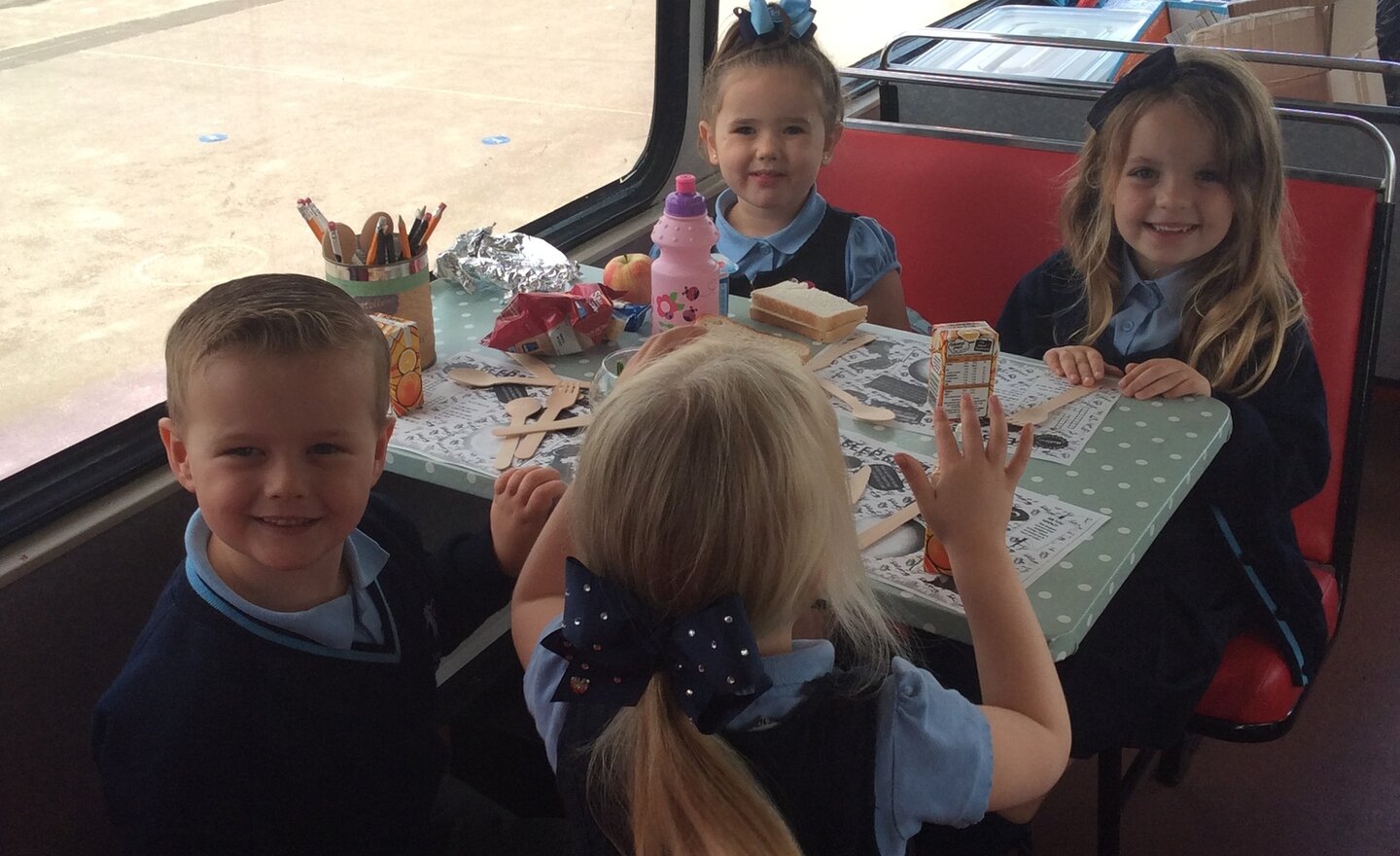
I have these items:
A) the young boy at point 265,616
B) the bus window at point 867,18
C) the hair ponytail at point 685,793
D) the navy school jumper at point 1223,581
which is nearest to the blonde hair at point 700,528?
the hair ponytail at point 685,793

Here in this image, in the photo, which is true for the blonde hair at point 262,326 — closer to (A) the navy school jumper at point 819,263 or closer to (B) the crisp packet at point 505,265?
(B) the crisp packet at point 505,265

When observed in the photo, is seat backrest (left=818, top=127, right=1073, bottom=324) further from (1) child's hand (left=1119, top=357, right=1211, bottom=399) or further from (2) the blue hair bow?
(1) child's hand (left=1119, top=357, right=1211, bottom=399)

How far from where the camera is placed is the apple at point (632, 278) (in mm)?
2135

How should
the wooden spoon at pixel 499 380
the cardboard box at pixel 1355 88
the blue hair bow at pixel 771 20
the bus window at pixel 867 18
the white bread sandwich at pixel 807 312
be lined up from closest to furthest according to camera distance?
1. the wooden spoon at pixel 499 380
2. the white bread sandwich at pixel 807 312
3. the blue hair bow at pixel 771 20
4. the cardboard box at pixel 1355 88
5. the bus window at pixel 867 18

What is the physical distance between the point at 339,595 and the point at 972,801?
76 cm

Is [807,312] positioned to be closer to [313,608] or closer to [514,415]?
[514,415]

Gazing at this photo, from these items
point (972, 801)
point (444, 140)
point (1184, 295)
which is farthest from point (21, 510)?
point (444, 140)

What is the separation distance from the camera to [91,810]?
1854mm

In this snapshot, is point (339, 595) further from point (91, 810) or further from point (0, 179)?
point (0, 179)

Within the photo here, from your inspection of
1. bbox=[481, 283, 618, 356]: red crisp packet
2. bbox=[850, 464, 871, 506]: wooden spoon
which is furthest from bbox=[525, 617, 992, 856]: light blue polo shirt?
bbox=[481, 283, 618, 356]: red crisp packet

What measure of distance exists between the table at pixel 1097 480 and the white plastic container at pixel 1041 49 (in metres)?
1.97

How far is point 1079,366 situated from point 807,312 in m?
0.43

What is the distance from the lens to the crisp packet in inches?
84.4

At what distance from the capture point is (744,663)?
1.01 meters
